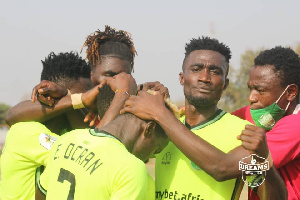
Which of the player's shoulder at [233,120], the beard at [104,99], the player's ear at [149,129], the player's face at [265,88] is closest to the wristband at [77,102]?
the beard at [104,99]

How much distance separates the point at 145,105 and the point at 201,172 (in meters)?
0.73

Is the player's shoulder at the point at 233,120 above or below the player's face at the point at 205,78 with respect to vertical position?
below

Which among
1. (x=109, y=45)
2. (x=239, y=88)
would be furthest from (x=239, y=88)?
(x=109, y=45)

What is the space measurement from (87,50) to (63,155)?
191cm

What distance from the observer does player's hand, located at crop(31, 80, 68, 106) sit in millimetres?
4496

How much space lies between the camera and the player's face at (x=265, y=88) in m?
4.56

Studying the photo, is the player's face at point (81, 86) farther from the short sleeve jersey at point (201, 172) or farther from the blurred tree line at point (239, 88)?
the blurred tree line at point (239, 88)

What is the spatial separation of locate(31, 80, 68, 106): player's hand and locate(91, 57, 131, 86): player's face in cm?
47

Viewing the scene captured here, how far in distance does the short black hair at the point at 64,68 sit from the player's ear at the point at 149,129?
64.2 inches

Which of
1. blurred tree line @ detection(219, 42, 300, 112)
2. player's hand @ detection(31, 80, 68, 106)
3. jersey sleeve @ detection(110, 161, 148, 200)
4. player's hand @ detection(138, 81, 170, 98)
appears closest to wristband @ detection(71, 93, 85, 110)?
player's hand @ detection(31, 80, 68, 106)

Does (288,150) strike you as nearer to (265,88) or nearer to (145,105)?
(265,88)

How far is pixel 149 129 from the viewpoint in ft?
11.9

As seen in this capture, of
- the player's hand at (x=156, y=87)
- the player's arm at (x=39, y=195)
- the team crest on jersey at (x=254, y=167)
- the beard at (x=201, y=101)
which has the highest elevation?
the player's hand at (x=156, y=87)

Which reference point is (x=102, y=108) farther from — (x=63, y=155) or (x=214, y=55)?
(x=214, y=55)
